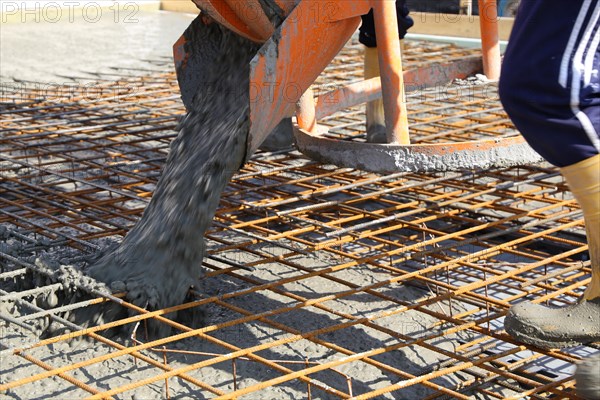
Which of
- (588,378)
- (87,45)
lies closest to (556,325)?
(588,378)

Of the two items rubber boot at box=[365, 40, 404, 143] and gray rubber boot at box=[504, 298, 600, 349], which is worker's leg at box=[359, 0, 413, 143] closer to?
rubber boot at box=[365, 40, 404, 143]

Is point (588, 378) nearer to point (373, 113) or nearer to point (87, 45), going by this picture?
point (373, 113)

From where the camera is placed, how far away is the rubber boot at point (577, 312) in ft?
6.91

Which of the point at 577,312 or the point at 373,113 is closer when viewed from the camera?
the point at 577,312

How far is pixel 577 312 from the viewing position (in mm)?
Answer: 2275

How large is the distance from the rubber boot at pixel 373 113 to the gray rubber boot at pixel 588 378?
7.99 feet

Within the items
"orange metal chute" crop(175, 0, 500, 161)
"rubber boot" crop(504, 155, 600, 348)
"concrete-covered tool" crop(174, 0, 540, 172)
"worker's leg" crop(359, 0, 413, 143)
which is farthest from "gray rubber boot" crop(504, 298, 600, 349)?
"worker's leg" crop(359, 0, 413, 143)

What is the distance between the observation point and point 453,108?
541 cm

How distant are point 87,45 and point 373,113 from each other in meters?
4.20

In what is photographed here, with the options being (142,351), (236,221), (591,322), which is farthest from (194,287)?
(591,322)

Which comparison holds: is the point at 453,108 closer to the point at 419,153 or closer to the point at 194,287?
the point at 419,153

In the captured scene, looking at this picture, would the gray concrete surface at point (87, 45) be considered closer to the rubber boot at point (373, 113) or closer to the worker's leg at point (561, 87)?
the rubber boot at point (373, 113)

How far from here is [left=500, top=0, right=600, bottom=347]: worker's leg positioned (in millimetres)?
2049

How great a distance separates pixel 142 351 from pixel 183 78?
1.27m
